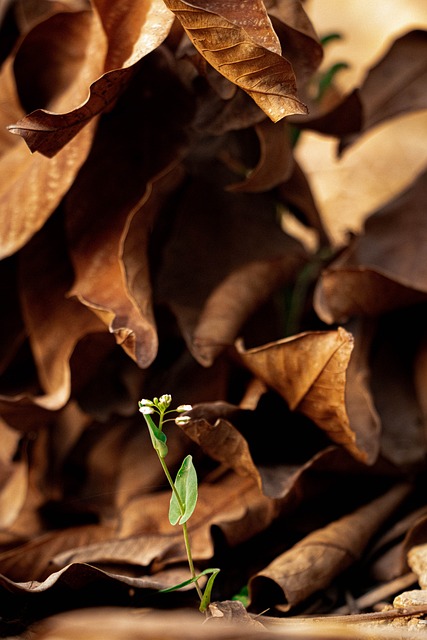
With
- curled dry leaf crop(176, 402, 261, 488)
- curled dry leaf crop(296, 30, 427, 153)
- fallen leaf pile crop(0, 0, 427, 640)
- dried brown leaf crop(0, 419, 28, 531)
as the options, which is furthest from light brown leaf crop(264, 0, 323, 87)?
dried brown leaf crop(0, 419, 28, 531)

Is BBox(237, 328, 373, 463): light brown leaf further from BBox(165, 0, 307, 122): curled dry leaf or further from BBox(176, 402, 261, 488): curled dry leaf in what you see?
BBox(165, 0, 307, 122): curled dry leaf

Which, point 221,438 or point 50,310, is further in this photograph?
point 50,310

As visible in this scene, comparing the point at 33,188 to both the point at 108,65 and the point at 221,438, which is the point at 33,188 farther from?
the point at 221,438

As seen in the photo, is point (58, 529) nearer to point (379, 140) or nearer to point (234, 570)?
point (234, 570)

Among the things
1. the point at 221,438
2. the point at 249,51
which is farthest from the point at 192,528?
the point at 249,51

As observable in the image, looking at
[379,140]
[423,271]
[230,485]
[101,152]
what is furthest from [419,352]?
[379,140]

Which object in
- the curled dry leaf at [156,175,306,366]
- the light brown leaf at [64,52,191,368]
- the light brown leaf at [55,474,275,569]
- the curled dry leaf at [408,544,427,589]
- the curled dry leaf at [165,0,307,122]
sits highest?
the curled dry leaf at [165,0,307,122]
